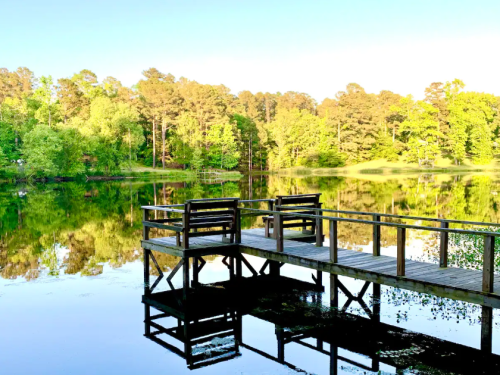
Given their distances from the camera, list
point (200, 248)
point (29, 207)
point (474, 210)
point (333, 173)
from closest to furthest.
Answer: point (200, 248) → point (474, 210) → point (29, 207) → point (333, 173)

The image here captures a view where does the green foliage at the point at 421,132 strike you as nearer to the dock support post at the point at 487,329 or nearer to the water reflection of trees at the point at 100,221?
the water reflection of trees at the point at 100,221

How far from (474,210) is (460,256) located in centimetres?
1621

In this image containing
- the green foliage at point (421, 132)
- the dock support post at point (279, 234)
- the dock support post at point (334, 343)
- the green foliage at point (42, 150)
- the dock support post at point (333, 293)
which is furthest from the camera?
the green foliage at point (421, 132)

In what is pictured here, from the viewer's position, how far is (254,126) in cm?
9331

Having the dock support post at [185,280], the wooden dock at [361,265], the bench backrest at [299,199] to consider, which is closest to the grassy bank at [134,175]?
the wooden dock at [361,265]

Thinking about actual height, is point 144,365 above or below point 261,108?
below

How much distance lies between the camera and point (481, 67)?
3457 inches

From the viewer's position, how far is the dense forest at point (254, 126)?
258 feet

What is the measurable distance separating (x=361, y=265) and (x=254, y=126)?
84241 millimetres

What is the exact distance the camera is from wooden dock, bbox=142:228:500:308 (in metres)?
8.38

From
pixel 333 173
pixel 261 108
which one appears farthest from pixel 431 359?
pixel 261 108

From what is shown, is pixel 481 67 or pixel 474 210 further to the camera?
pixel 481 67

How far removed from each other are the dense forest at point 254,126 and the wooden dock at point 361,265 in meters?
62.4

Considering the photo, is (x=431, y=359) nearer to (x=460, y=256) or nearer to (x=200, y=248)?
(x=200, y=248)
